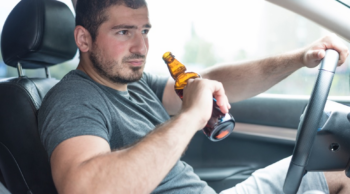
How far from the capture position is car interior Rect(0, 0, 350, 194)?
39.1 inches

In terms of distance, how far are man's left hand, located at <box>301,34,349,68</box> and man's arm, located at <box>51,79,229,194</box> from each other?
0.42m

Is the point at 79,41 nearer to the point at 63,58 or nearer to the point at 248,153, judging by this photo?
the point at 63,58

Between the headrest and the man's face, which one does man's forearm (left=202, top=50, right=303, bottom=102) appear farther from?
the headrest

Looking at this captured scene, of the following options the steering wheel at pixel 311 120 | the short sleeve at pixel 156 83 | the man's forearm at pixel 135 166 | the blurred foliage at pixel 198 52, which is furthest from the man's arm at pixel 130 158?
the blurred foliage at pixel 198 52

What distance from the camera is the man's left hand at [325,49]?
3.81 feet

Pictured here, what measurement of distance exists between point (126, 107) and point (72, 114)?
32 cm

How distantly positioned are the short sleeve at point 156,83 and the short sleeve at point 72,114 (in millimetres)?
478

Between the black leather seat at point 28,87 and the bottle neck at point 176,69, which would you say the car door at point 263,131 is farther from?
the black leather seat at point 28,87

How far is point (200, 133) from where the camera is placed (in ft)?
6.45

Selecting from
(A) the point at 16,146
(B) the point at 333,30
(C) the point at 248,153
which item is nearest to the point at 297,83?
(C) the point at 248,153

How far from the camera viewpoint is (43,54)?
4.53 feet

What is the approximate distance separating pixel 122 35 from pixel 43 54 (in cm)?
33

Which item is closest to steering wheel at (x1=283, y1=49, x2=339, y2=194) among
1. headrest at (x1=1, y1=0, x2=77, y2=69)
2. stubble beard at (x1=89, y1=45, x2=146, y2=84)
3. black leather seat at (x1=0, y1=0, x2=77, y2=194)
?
stubble beard at (x1=89, y1=45, x2=146, y2=84)

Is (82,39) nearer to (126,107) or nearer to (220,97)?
(126,107)
